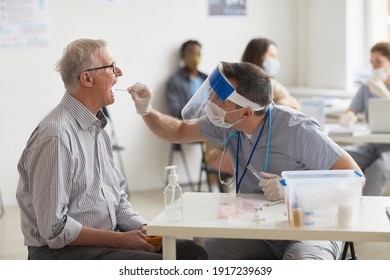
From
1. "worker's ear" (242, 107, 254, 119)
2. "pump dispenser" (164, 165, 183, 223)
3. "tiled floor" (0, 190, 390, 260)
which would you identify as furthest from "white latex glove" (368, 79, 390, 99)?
"pump dispenser" (164, 165, 183, 223)

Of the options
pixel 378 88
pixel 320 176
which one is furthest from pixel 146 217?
pixel 320 176

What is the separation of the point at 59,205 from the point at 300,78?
14.8 ft

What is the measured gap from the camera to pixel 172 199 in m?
2.45

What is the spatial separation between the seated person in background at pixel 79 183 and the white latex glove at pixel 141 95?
0.30 meters

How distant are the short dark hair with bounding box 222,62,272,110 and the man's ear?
49 centimetres

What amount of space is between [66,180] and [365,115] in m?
3.08

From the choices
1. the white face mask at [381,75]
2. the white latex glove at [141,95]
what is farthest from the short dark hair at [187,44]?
the white latex glove at [141,95]

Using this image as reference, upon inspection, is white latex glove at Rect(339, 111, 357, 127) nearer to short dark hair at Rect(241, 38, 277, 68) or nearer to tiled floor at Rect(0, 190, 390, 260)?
short dark hair at Rect(241, 38, 277, 68)

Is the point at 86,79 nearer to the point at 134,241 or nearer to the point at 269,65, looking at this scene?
the point at 134,241

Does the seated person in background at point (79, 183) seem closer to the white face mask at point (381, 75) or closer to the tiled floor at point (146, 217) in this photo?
the tiled floor at point (146, 217)

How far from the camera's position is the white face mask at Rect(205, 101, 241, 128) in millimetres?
2781
